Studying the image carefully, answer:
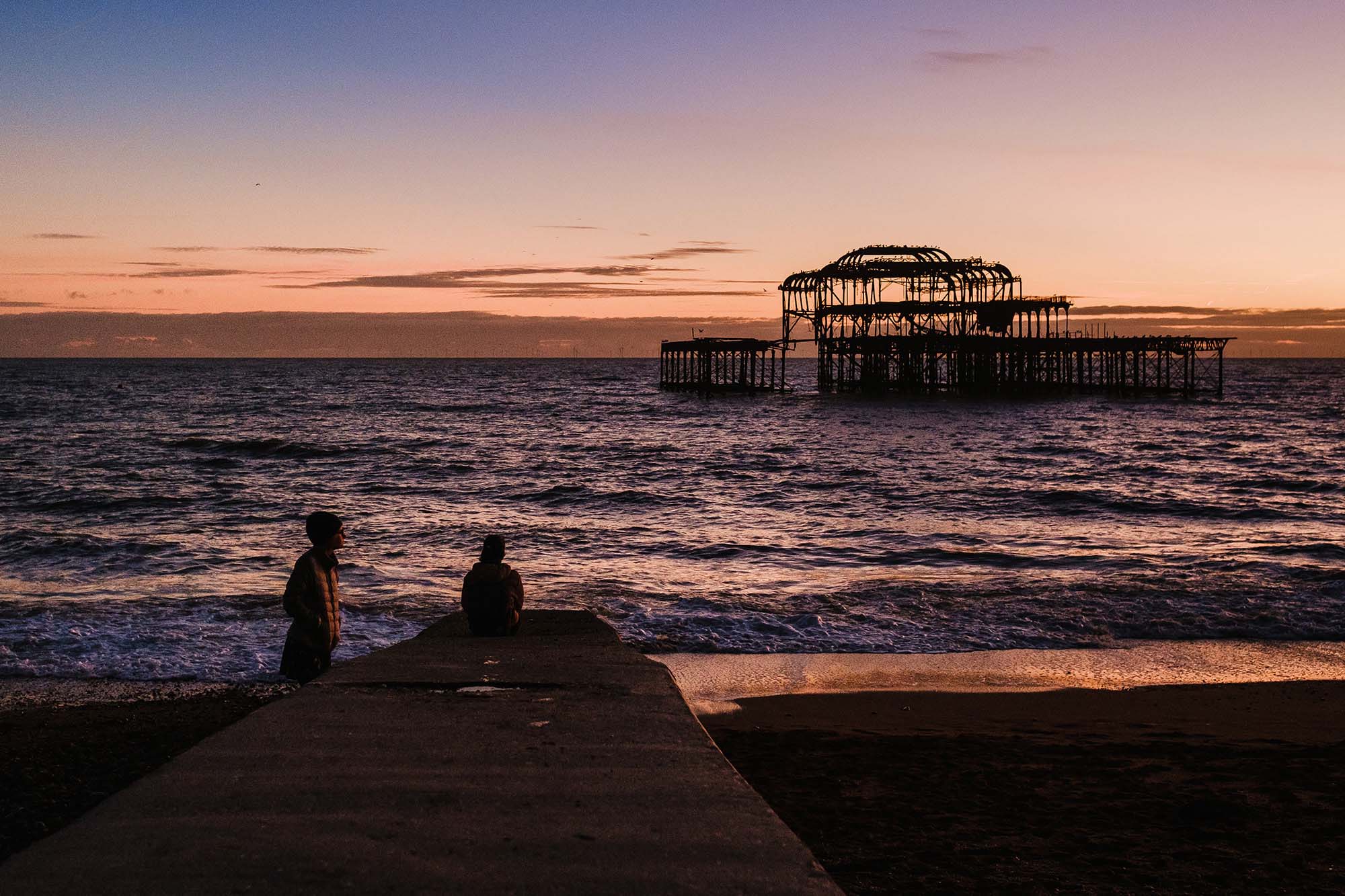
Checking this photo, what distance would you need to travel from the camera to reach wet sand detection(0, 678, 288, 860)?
19.4 feet

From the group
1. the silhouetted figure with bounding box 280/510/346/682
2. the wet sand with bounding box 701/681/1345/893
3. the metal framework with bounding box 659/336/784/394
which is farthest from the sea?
the metal framework with bounding box 659/336/784/394

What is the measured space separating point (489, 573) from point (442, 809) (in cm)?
389

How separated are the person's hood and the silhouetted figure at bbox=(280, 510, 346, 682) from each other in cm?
136

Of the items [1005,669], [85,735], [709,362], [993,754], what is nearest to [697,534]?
[1005,669]

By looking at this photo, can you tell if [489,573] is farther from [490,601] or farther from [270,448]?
[270,448]

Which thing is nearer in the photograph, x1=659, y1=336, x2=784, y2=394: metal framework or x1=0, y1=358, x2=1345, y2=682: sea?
x1=0, y1=358, x2=1345, y2=682: sea

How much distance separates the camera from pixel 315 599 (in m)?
6.59

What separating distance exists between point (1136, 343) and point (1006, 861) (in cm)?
6561

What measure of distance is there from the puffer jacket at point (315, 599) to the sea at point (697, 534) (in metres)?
3.64

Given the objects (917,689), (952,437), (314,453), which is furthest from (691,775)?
(952,437)

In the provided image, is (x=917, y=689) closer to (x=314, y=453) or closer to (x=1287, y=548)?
(x=1287, y=548)

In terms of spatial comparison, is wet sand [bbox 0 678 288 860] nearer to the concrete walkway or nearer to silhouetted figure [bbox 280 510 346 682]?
silhouetted figure [bbox 280 510 346 682]

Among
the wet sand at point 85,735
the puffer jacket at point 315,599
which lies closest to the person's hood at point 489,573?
the puffer jacket at point 315,599

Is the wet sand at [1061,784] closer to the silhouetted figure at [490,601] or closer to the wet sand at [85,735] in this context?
the silhouetted figure at [490,601]
